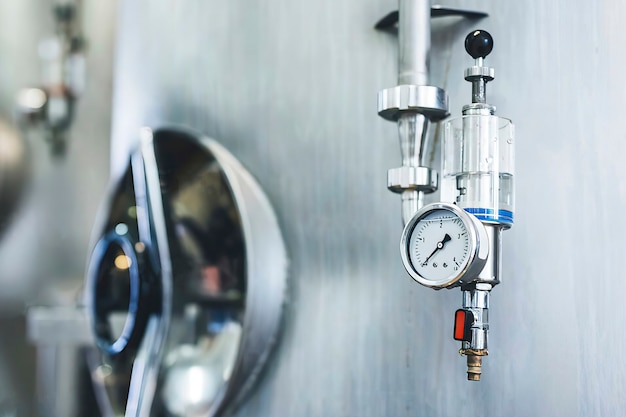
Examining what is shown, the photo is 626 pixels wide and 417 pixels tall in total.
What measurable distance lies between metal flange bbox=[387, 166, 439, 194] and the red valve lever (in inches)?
5.6

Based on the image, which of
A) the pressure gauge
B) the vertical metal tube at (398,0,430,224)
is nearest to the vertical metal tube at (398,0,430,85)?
the vertical metal tube at (398,0,430,224)

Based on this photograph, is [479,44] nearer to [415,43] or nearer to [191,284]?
[415,43]

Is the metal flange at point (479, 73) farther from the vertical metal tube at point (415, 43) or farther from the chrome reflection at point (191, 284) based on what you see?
the chrome reflection at point (191, 284)

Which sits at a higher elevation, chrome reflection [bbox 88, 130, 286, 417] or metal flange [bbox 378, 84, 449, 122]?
metal flange [bbox 378, 84, 449, 122]

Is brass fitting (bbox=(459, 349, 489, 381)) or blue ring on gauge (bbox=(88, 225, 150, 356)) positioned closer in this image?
brass fitting (bbox=(459, 349, 489, 381))

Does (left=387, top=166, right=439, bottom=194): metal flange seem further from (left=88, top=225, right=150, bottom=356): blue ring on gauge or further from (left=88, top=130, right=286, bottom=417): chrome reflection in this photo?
(left=88, top=225, right=150, bottom=356): blue ring on gauge

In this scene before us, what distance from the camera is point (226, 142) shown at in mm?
1069

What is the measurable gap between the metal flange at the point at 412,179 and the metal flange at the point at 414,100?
59 mm

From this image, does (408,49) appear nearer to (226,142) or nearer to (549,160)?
(549,160)

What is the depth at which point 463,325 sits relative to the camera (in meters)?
0.79

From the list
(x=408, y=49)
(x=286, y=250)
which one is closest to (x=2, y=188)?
(x=286, y=250)

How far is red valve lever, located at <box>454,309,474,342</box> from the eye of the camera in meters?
0.79

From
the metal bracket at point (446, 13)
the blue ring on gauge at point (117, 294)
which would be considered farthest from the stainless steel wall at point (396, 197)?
the blue ring on gauge at point (117, 294)

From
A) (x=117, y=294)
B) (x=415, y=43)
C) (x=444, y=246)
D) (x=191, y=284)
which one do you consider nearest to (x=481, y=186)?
(x=444, y=246)
